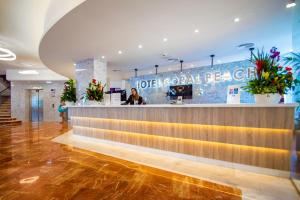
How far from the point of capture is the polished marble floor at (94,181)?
237cm

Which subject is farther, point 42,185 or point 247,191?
point 42,185

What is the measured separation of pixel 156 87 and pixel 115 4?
599 centimetres

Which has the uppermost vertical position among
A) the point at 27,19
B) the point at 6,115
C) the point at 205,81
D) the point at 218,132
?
the point at 27,19

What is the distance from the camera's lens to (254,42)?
5.49 m

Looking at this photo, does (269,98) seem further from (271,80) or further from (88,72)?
(88,72)

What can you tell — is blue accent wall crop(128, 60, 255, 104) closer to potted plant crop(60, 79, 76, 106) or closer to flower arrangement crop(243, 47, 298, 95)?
flower arrangement crop(243, 47, 298, 95)

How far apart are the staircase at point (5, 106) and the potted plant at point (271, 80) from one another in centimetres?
1463

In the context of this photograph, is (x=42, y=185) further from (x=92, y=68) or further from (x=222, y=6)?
(x=92, y=68)

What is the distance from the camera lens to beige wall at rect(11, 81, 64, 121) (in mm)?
13406

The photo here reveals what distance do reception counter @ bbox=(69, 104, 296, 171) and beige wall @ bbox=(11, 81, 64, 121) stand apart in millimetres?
11149

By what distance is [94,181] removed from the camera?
280 cm

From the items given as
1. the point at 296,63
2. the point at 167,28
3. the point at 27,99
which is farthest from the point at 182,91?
the point at 27,99

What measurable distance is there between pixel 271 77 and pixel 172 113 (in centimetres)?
199

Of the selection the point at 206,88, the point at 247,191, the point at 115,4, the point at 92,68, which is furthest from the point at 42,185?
the point at 206,88
